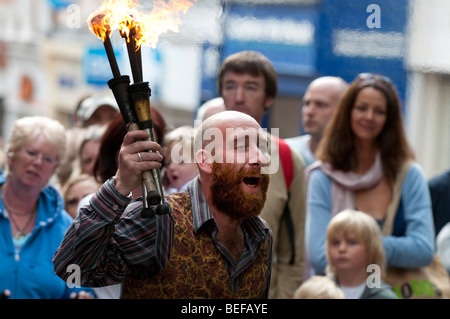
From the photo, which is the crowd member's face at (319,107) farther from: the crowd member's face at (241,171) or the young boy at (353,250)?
the crowd member's face at (241,171)

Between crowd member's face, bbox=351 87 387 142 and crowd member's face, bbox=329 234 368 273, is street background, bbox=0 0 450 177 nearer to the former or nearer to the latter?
crowd member's face, bbox=351 87 387 142

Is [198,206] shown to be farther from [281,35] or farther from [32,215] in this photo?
[281,35]

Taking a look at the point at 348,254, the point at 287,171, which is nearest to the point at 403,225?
the point at 348,254

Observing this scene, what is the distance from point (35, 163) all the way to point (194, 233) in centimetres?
174

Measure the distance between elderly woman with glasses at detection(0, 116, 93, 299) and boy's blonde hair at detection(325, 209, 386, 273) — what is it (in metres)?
1.24

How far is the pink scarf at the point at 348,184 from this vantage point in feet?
15.3

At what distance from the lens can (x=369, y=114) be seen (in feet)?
15.8

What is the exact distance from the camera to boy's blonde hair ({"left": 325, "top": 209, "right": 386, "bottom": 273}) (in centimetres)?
440

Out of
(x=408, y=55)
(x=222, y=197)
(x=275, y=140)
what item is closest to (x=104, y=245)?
(x=222, y=197)

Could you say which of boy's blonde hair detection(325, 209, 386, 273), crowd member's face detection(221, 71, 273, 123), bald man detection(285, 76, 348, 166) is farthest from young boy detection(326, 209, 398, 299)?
bald man detection(285, 76, 348, 166)

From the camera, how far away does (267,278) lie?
10.2 feet

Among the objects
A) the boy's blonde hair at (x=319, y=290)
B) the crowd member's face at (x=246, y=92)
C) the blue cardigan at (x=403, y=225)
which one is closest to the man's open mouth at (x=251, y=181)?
the boy's blonde hair at (x=319, y=290)
